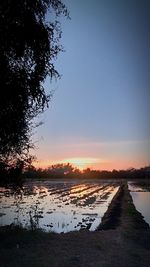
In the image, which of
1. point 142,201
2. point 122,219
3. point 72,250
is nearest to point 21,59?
point 72,250

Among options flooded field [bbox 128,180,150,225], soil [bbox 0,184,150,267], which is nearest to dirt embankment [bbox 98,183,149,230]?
flooded field [bbox 128,180,150,225]

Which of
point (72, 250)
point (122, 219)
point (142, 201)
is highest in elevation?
point (142, 201)

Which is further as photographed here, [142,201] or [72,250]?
[142,201]

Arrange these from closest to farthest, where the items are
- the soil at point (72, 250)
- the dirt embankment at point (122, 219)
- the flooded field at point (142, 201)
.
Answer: the soil at point (72, 250), the dirt embankment at point (122, 219), the flooded field at point (142, 201)

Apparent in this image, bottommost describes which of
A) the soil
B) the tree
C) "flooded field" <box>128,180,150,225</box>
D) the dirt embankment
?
the soil

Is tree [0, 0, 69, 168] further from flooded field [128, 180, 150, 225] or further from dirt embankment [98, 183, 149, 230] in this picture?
flooded field [128, 180, 150, 225]

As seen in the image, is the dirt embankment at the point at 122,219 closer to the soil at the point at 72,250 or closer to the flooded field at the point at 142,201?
the flooded field at the point at 142,201

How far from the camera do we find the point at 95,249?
1388 cm

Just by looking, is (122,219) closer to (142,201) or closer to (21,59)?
(21,59)

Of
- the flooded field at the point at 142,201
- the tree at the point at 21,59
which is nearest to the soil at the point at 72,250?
the tree at the point at 21,59

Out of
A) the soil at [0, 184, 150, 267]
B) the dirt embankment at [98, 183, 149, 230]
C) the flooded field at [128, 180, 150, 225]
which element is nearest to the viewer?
the soil at [0, 184, 150, 267]

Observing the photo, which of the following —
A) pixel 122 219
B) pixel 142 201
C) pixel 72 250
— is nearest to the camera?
pixel 72 250

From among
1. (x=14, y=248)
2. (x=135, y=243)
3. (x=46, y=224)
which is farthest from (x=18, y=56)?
(x=46, y=224)

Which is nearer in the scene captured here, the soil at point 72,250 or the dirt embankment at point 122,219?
the soil at point 72,250
